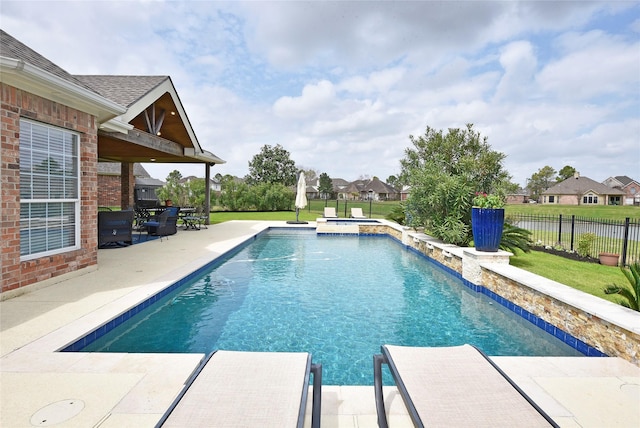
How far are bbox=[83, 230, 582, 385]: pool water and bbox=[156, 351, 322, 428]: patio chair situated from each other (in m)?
1.35

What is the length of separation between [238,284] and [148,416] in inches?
183

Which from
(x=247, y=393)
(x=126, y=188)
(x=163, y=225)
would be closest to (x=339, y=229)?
(x=163, y=225)

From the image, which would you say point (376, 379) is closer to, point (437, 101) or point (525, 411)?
point (525, 411)

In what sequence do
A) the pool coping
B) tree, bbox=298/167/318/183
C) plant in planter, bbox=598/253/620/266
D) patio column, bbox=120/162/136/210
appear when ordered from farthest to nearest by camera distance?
tree, bbox=298/167/318/183 → patio column, bbox=120/162/136/210 → plant in planter, bbox=598/253/620/266 → the pool coping

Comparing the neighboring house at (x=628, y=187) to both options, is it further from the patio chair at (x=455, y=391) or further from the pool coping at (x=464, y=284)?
the patio chair at (x=455, y=391)

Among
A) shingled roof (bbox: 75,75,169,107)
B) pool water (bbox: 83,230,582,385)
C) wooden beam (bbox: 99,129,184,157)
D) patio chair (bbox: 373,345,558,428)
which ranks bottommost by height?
pool water (bbox: 83,230,582,385)

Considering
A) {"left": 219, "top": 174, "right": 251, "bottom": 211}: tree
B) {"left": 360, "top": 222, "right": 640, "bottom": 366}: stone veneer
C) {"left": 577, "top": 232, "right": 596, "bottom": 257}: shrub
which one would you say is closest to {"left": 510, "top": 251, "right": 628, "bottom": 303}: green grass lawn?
{"left": 577, "top": 232, "right": 596, "bottom": 257}: shrub

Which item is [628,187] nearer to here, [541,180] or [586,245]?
[541,180]

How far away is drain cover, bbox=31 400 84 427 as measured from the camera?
2314 millimetres

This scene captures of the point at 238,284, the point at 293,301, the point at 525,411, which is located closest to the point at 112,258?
the point at 238,284

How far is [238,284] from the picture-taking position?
6984 mm

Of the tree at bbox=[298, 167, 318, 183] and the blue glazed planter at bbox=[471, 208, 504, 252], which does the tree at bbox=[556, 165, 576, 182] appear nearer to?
the tree at bbox=[298, 167, 318, 183]

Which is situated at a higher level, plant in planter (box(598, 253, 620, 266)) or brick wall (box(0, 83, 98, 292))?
brick wall (box(0, 83, 98, 292))

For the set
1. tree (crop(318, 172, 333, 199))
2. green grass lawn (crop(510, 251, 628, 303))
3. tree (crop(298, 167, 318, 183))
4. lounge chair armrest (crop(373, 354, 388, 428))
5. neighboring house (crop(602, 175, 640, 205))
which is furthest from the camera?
tree (crop(298, 167, 318, 183))
